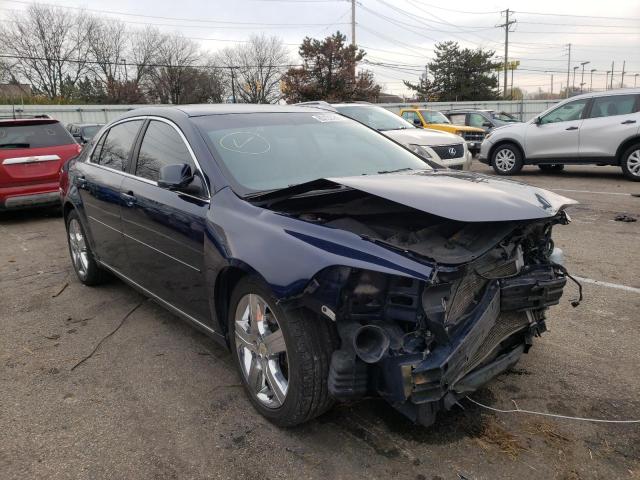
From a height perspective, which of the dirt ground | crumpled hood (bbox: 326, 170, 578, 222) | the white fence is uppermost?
the white fence

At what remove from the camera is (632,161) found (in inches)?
413

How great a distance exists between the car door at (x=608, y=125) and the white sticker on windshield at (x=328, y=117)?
854cm

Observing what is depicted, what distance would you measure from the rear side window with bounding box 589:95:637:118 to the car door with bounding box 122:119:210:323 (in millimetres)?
10058

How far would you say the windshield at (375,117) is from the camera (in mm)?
10836

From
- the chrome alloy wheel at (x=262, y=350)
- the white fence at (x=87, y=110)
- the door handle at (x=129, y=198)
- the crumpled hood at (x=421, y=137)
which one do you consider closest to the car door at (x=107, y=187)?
the door handle at (x=129, y=198)

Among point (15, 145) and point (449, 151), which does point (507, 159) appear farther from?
point (15, 145)

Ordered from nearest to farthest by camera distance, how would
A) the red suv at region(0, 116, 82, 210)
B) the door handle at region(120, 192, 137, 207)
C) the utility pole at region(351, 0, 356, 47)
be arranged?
the door handle at region(120, 192, 137, 207) < the red suv at region(0, 116, 82, 210) < the utility pole at region(351, 0, 356, 47)

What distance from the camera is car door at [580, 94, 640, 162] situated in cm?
1038

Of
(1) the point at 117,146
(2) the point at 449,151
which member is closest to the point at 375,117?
(2) the point at 449,151

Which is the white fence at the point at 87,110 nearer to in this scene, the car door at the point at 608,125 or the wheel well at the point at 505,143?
the wheel well at the point at 505,143

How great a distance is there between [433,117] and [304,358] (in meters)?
16.1

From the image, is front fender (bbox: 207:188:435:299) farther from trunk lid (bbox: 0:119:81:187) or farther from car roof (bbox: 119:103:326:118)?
trunk lid (bbox: 0:119:81:187)

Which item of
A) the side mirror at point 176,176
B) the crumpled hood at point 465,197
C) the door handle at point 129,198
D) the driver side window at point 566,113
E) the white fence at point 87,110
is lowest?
the door handle at point 129,198

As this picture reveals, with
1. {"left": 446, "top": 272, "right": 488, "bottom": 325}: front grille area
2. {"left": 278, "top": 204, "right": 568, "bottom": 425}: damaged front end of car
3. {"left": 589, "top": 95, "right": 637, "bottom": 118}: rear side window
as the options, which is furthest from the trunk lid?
{"left": 589, "top": 95, "right": 637, "bottom": 118}: rear side window
